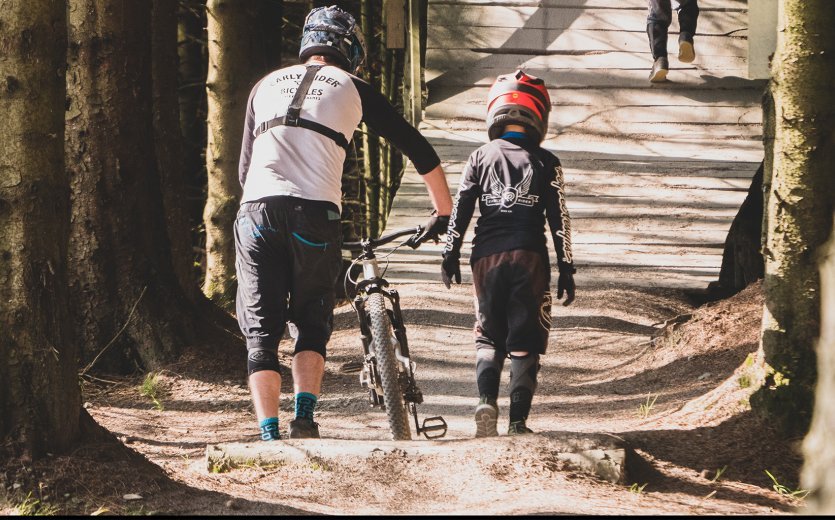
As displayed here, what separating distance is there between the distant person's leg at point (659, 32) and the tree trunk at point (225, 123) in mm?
3965

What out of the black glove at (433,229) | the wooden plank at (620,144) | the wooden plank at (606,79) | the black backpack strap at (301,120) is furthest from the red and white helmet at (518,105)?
the wooden plank at (606,79)

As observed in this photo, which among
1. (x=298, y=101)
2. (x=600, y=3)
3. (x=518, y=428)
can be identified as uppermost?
(x=600, y=3)

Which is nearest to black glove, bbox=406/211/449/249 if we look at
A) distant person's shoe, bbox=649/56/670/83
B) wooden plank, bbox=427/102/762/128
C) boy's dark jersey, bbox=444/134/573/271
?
boy's dark jersey, bbox=444/134/573/271

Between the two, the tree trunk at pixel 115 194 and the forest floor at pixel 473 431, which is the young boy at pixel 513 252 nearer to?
Result: the forest floor at pixel 473 431

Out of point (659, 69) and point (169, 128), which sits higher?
point (659, 69)

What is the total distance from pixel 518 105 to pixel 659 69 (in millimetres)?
6231

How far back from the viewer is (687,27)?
10.6 m

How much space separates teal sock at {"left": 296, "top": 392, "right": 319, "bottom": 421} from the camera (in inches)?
173

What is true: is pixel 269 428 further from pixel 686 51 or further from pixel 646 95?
pixel 646 95

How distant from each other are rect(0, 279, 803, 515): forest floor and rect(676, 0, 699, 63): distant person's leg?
3.06 meters

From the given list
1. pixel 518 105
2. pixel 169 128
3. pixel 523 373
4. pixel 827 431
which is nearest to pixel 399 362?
pixel 523 373

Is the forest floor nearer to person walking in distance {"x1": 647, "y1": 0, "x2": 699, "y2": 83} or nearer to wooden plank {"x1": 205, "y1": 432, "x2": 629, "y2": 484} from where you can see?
wooden plank {"x1": 205, "y1": 432, "x2": 629, "y2": 484}

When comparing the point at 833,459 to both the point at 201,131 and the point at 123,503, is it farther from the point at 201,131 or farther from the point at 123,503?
the point at 201,131

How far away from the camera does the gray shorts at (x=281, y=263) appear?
14.2 feet
